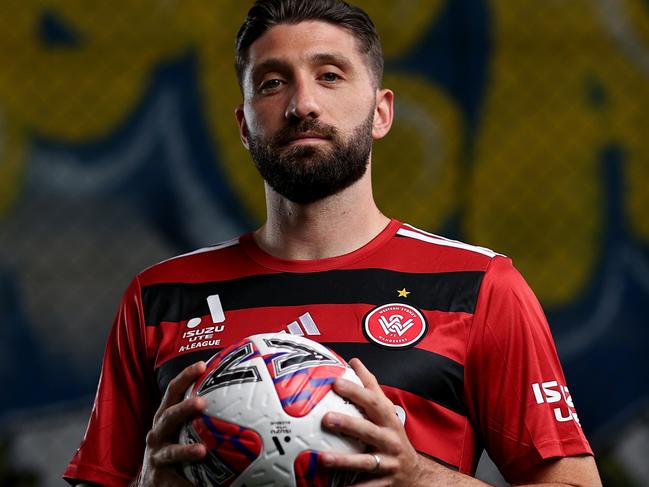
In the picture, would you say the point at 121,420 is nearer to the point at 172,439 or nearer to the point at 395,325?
the point at 172,439

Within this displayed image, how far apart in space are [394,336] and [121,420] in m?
0.55

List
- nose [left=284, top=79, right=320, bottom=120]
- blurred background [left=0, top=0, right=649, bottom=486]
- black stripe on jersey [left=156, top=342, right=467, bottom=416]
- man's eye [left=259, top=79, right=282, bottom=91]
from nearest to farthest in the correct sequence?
1. black stripe on jersey [left=156, top=342, right=467, bottom=416]
2. nose [left=284, top=79, right=320, bottom=120]
3. man's eye [left=259, top=79, right=282, bottom=91]
4. blurred background [left=0, top=0, right=649, bottom=486]

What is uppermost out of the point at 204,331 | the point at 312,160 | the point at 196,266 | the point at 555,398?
the point at 312,160

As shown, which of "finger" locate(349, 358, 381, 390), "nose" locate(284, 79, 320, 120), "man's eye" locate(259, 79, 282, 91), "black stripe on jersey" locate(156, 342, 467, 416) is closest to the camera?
"finger" locate(349, 358, 381, 390)

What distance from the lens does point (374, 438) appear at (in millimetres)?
1374

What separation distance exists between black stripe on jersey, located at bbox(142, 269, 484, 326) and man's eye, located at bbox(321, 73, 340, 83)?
367 mm

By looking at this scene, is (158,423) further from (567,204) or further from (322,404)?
(567,204)

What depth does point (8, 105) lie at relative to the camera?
403 cm

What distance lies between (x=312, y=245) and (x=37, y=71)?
101 inches

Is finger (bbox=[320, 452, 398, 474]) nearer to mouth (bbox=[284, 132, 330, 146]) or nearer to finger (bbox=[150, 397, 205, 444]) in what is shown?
finger (bbox=[150, 397, 205, 444])

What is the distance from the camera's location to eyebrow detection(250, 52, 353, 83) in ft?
6.07

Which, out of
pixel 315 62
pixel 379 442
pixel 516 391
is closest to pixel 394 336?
pixel 516 391

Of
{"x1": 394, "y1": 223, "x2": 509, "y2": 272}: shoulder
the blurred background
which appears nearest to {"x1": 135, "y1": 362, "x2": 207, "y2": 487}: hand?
{"x1": 394, "y1": 223, "x2": 509, "y2": 272}: shoulder

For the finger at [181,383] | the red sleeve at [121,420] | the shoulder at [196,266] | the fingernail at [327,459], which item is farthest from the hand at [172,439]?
the shoulder at [196,266]
